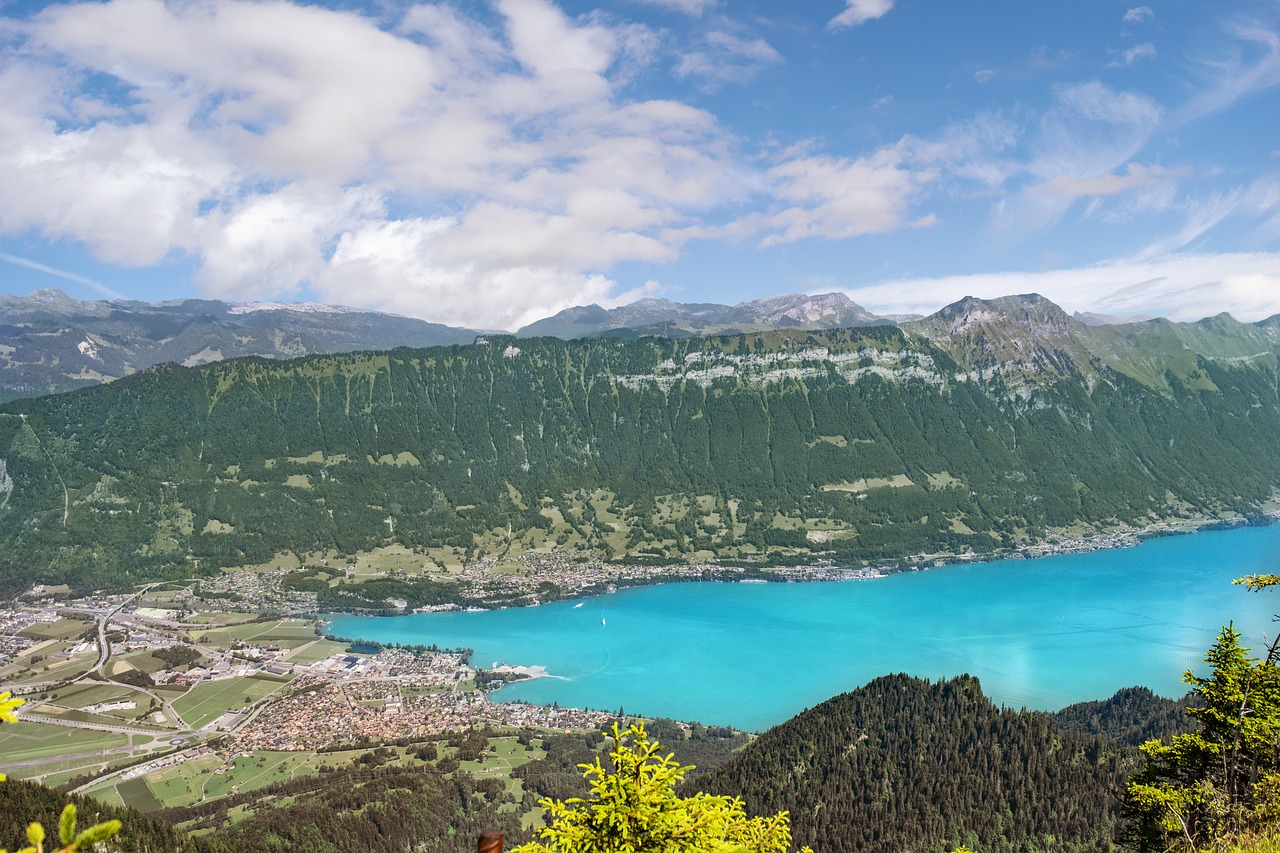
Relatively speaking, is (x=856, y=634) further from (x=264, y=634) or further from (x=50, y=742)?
(x=50, y=742)

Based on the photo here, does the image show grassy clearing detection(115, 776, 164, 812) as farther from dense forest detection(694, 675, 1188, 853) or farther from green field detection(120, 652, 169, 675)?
dense forest detection(694, 675, 1188, 853)

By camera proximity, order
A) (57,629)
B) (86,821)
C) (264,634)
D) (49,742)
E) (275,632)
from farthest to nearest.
Answer: (275,632), (264,634), (57,629), (49,742), (86,821)

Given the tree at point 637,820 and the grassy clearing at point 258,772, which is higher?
the tree at point 637,820

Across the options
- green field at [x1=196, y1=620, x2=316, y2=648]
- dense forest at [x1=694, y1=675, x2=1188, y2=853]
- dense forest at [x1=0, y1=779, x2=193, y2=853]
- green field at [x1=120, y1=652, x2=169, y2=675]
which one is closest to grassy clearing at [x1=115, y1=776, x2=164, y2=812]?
dense forest at [x1=0, y1=779, x2=193, y2=853]

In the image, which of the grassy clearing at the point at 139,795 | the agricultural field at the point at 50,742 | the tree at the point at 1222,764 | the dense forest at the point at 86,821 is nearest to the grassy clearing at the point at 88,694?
the agricultural field at the point at 50,742

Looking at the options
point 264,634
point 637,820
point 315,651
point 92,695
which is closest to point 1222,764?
point 637,820

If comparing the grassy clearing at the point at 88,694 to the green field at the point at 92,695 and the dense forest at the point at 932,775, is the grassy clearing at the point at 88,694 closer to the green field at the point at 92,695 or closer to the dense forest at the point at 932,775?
the green field at the point at 92,695
